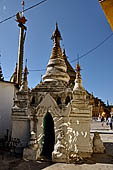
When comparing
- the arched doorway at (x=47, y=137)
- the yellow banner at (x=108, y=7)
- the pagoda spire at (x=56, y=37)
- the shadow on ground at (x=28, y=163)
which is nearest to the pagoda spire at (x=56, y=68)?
the pagoda spire at (x=56, y=37)

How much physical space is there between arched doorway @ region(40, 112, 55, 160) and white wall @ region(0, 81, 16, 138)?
458 cm

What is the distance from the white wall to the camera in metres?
10.9

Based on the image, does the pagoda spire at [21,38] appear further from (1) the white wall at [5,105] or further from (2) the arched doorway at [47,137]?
(2) the arched doorway at [47,137]

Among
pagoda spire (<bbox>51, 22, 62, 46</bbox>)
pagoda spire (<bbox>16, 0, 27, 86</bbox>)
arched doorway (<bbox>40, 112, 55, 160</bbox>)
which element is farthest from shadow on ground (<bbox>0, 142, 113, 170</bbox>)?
pagoda spire (<bbox>16, 0, 27, 86</bbox>)

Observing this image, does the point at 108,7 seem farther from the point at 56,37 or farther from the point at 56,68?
the point at 56,37

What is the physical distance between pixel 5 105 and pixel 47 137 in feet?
16.2

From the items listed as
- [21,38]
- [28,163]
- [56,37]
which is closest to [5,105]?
[28,163]

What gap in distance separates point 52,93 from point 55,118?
5.46 feet

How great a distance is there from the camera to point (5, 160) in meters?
7.00

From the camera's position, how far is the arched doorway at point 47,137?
7766mm

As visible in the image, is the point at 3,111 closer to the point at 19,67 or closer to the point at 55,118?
the point at 55,118

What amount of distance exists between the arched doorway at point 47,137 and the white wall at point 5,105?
15.0ft

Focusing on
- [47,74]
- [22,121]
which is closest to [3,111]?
[22,121]

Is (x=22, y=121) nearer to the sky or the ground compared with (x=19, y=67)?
nearer to the ground
